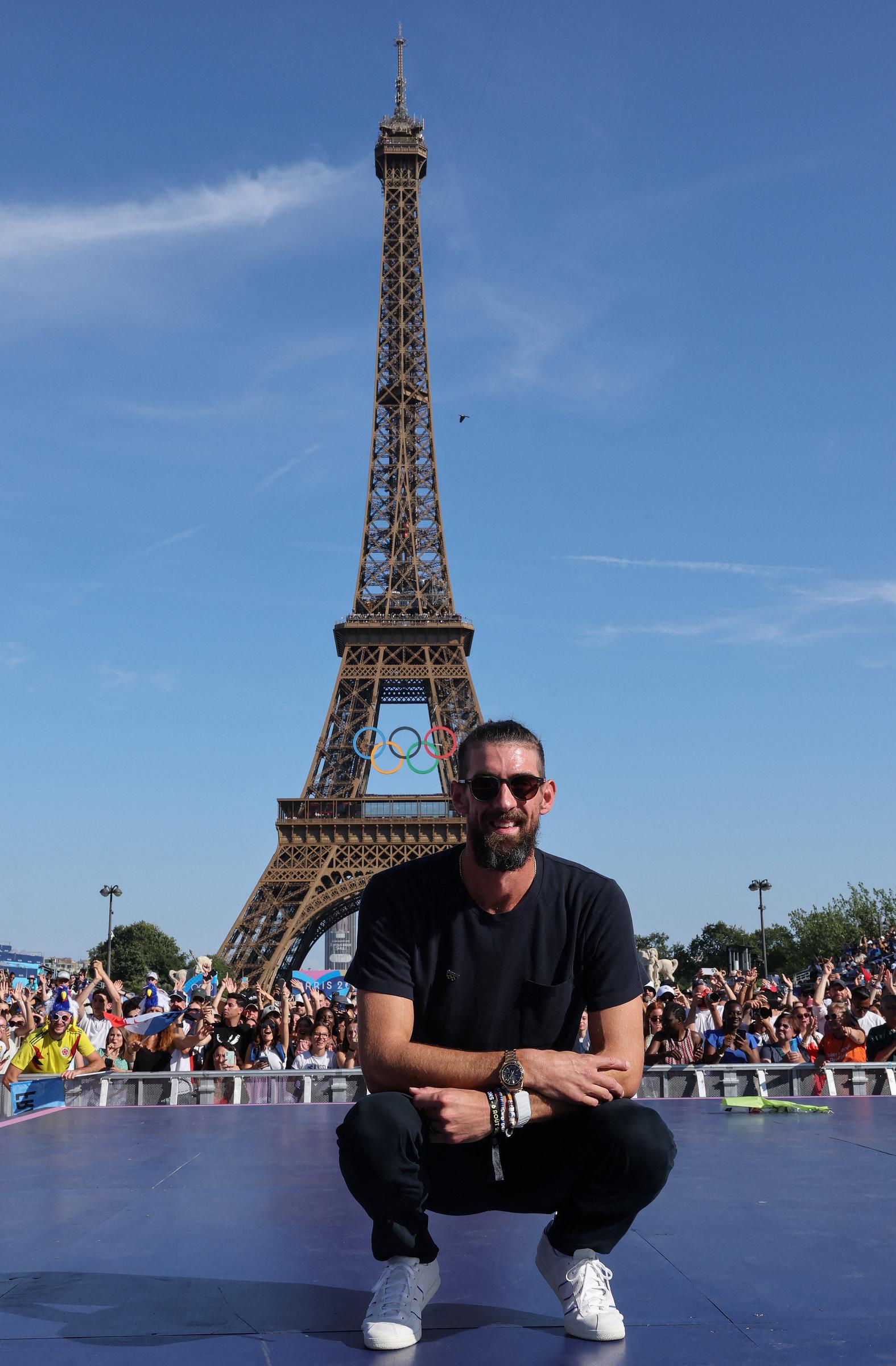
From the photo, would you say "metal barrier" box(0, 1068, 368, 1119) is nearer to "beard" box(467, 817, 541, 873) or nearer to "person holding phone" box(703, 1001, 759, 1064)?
"person holding phone" box(703, 1001, 759, 1064)

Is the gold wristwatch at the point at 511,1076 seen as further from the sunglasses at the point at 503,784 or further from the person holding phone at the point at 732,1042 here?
the person holding phone at the point at 732,1042

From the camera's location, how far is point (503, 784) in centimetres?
308

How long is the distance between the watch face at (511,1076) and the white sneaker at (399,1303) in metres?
0.47

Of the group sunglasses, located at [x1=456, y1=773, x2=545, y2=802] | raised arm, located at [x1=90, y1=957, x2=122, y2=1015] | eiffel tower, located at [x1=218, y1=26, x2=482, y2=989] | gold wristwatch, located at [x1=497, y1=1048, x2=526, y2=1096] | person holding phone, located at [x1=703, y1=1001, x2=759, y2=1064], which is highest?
eiffel tower, located at [x1=218, y1=26, x2=482, y2=989]

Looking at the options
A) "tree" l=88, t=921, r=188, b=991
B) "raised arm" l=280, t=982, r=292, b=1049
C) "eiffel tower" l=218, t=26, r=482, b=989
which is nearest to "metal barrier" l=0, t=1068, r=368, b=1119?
"raised arm" l=280, t=982, r=292, b=1049

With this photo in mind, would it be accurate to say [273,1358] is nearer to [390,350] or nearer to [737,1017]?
[737,1017]

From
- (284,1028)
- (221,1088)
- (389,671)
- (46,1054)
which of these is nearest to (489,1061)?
(46,1054)

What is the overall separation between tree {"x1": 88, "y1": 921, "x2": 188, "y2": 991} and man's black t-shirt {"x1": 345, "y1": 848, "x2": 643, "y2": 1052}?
63690 millimetres

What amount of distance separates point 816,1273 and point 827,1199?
46.9 inches

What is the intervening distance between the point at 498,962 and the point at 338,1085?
6674mm

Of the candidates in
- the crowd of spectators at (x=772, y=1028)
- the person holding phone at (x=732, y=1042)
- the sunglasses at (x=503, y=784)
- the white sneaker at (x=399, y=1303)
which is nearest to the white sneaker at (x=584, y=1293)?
the white sneaker at (x=399, y=1303)

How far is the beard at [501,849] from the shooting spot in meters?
3.02

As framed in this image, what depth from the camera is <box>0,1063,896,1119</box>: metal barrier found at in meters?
8.84

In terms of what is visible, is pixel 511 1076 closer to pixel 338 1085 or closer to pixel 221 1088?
pixel 338 1085
